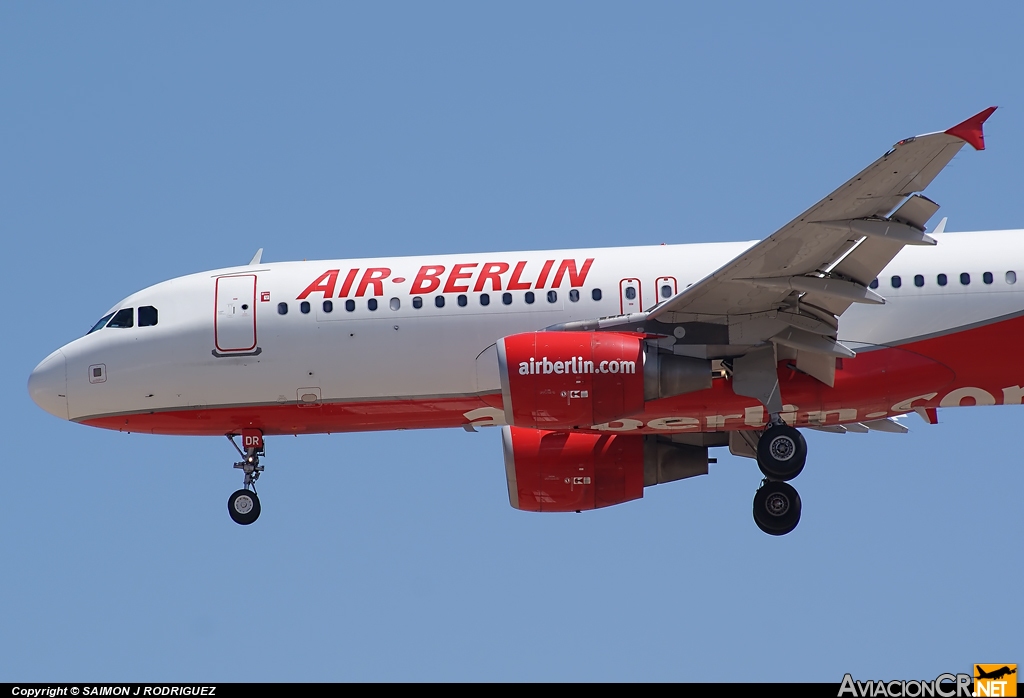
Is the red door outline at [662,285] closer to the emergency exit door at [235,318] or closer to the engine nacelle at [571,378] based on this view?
the engine nacelle at [571,378]

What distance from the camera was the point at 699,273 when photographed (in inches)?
947

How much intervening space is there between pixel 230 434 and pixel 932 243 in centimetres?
1141

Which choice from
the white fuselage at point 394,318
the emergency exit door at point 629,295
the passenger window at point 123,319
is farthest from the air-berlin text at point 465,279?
the passenger window at point 123,319

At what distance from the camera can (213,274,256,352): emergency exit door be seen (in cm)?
A: 2472

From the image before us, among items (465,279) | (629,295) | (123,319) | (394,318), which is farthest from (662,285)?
(123,319)

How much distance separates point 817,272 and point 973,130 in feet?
12.6

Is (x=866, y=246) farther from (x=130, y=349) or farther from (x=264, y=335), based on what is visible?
(x=130, y=349)

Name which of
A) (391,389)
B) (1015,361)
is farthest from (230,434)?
(1015,361)

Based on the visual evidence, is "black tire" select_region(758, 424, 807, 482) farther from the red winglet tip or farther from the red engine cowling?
the red winglet tip

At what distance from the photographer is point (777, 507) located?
960 inches

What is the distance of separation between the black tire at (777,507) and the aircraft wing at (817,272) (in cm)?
210

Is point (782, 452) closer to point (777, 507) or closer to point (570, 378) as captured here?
point (777, 507)

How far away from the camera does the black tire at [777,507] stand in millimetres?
24391

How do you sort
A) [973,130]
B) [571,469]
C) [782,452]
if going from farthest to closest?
1. [571,469]
2. [782,452]
3. [973,130]
